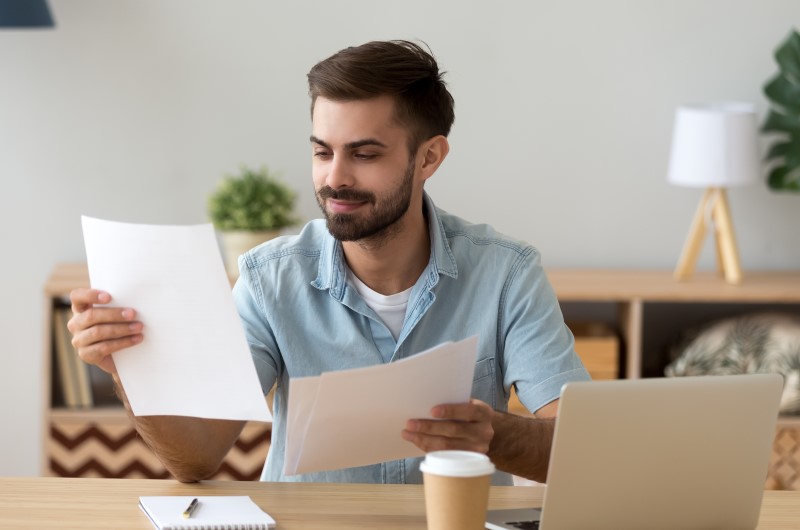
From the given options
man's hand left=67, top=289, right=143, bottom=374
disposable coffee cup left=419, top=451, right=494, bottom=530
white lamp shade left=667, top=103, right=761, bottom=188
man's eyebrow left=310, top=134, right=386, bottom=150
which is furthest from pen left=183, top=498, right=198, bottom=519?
white lamp shade left=667, top=103, right=761, bottom=188

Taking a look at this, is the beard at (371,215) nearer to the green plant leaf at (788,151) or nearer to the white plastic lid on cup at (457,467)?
the white plastic lid on cup at (457,467)

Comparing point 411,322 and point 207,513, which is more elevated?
point 411,322

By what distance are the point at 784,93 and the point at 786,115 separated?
0.06m

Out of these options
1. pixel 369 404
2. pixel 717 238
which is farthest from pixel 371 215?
pixel 717 238

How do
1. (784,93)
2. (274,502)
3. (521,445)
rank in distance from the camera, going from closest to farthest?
(274,502), (521,445), (784,93)

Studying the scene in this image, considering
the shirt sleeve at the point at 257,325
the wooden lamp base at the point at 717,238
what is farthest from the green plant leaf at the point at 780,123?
the shirt sleeve at the point at 257,325

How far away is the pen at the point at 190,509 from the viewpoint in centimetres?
133

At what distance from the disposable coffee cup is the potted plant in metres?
1.78

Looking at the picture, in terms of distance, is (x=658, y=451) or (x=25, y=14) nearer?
(x=658, y=451)

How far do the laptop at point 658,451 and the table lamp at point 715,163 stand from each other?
1.71m

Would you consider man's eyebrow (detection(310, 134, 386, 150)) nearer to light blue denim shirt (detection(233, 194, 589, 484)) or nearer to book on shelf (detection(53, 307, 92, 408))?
light blue denim shirt (detection(233, 194, 589, 484))

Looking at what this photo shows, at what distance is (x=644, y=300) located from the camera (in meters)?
2.87

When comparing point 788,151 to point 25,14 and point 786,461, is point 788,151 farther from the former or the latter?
point 25,14

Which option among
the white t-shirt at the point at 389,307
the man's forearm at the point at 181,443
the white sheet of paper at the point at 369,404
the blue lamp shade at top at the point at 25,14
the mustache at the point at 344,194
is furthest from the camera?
the blue lamp shade at top at the point at 25,14
